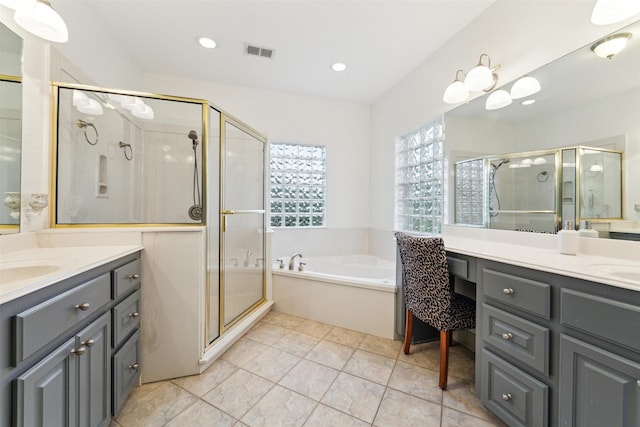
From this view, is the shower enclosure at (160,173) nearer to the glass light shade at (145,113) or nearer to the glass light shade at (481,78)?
the glass light shade at (145,113)

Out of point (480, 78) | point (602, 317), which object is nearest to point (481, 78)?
point (480, 78)

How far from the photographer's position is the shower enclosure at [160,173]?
5.07 feet

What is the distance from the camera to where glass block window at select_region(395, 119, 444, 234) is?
239 centimetres

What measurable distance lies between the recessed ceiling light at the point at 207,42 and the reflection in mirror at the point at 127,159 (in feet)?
3.04

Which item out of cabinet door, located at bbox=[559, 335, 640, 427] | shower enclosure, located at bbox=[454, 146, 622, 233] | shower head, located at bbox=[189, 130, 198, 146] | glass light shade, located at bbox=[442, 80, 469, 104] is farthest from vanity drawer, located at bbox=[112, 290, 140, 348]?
glass light shade, located at bbox=[442, 80, 469, 104]

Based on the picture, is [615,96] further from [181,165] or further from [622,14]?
[181,165]

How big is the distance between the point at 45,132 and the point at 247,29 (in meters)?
1.62

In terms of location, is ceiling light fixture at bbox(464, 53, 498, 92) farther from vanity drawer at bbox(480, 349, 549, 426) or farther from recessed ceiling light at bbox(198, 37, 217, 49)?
recessed ceiling light at bbox(198, 37, 217, 49)

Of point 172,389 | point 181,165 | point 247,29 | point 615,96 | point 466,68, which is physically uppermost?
point 247,29

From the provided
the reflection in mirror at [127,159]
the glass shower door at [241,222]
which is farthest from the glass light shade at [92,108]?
the glass shower door at [241,222]

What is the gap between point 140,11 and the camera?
1.90 metres

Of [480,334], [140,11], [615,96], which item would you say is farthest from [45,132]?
[615,96]

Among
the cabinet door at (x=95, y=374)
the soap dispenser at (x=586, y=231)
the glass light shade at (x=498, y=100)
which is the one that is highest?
the glass light shade at (x=498, y=100)

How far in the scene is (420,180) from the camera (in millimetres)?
2631
